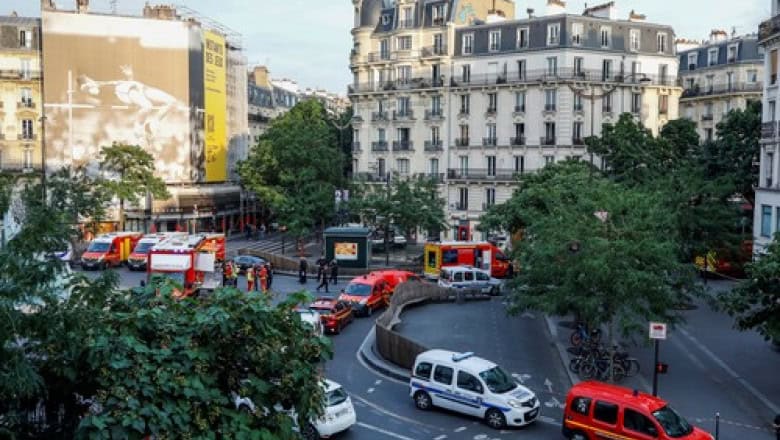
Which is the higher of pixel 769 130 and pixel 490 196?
pixel 769 130

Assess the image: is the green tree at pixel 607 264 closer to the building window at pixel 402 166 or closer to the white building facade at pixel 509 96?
the white building facade at pixel 509 96

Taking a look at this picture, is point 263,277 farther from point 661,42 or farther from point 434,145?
point 661,42

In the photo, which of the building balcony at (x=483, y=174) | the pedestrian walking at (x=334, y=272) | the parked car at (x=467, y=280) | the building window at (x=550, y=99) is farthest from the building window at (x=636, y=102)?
the pedestrian walking at (x=334, y=272)

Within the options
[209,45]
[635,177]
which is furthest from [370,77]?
[635,177]

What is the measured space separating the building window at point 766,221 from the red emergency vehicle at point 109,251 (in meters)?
36.5

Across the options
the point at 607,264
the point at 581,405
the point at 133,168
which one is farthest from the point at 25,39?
the point at 581,405

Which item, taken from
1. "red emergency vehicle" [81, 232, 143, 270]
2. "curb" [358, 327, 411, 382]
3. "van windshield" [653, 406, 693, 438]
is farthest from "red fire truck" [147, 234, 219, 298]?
"van windshield" [653, 406, 693, 438]

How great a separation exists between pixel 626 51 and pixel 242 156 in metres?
39.5

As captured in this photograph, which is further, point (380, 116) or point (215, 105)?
point (215, 105)

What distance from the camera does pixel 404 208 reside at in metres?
54.1

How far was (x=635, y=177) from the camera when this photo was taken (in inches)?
1858

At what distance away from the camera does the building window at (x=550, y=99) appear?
61.9m

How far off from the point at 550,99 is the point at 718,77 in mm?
23784

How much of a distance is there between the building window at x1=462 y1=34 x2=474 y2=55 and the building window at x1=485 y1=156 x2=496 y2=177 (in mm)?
9097
